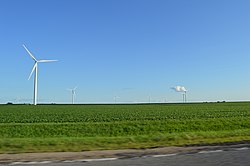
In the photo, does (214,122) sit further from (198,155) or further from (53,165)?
(53,165)

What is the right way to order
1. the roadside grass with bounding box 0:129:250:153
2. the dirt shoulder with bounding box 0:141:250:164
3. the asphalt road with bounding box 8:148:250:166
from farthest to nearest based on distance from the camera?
the roadside grass with bounding box 0:129:250:153 < the dirt shoulder with bounding box 0:141:250:164 < the asphalt road with bounding box 8:148:250:166

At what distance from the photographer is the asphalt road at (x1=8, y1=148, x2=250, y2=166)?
7.66 m

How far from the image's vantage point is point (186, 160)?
820 centimetres

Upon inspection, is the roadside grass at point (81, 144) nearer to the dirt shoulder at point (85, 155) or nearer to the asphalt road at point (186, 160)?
the dirt shoulder at point (85, 155)

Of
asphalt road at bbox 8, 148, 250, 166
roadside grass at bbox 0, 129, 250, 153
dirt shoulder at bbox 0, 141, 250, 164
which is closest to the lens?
asphalt road at bbox 8, 148, 250, 166

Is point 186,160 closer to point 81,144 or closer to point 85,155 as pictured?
point 85,155

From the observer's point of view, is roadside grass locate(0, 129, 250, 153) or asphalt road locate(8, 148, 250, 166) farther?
roadside grass locate(0, 129, 250, 153)

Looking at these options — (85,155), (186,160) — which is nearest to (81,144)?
(85,155)

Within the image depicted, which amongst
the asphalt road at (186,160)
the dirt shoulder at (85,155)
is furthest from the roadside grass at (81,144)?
the asphalt road at (186,160)

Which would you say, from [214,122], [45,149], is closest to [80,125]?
[214,122]

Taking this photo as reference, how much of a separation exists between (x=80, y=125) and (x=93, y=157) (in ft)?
42.4

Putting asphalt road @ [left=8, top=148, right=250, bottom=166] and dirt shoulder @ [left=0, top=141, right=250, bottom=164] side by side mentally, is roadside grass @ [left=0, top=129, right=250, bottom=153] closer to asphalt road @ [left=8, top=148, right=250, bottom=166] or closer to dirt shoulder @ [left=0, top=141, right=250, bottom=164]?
dirt shoulder @ [left=0, top=141, right=250, bottom=164]

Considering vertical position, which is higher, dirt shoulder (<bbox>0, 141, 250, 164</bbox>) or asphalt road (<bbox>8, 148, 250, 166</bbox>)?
asphalt road (<bbox>8, 148, 250, 166</bbox>)

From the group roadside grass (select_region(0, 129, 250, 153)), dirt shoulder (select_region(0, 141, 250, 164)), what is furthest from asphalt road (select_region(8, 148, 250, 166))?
roadside grass (select_region(0, 129, 250, 153))
